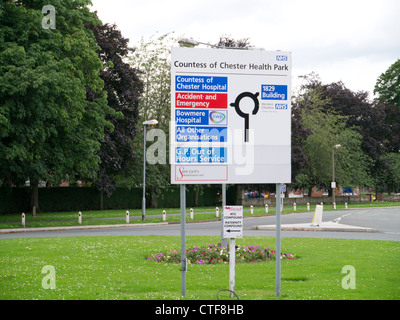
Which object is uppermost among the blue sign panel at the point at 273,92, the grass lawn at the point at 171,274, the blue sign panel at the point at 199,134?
the blue sign panel at the point at 273,92

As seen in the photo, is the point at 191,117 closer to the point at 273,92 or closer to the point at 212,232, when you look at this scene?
the point at 273,92

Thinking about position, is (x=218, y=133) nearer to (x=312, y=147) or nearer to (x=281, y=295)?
(x=281, y=295)

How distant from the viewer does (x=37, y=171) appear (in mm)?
28250

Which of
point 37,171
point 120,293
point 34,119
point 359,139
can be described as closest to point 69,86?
point 34,119

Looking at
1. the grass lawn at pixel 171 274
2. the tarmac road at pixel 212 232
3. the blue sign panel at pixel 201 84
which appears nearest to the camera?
the blue sign panel at pixel 201 84

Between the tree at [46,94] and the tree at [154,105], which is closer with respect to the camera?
the tree at [46,94]

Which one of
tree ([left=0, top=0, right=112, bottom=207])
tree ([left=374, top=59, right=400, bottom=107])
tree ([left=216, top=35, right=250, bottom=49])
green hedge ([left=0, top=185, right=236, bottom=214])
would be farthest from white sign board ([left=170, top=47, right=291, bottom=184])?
tree ([left=374, top=59, right=400, bottom=107])

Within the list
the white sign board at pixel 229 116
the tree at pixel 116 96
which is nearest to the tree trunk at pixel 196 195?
the tree at pixel 116 96

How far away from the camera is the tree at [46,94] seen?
25.9m

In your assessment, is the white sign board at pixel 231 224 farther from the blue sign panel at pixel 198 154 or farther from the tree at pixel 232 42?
the tree at pixel 232 42

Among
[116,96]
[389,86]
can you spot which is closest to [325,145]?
[389,86]

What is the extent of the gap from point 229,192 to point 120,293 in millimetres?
53936

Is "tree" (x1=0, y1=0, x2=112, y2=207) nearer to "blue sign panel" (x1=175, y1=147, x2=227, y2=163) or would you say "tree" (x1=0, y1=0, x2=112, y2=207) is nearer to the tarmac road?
the tarmac road

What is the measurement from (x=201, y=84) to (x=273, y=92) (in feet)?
4.06
